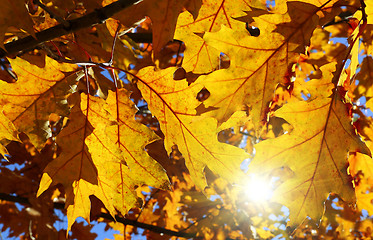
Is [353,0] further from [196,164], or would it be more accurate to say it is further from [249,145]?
[249,145]

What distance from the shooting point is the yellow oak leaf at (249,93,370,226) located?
1186mm

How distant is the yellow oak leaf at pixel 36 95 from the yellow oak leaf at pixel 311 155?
87 cm

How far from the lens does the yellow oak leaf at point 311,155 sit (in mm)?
1186

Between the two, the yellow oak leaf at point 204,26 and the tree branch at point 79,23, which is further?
the yellow oak leaf at point 204,26

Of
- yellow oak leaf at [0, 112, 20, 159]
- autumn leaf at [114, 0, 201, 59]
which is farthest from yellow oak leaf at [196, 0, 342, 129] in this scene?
yellow oak leaf at [0, 112, 20, 159]

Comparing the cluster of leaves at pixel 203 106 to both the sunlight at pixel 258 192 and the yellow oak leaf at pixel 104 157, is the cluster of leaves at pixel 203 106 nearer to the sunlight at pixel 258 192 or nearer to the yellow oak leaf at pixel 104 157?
the yellow oak leaf at pixel 104 157

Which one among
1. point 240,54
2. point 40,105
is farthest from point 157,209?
point 240,54

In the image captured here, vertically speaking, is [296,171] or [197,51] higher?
[197,51]

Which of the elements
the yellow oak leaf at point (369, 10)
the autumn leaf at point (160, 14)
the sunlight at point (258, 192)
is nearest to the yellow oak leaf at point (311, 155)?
the yellow oak leaf at point (369, 10)

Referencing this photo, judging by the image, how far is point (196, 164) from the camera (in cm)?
134

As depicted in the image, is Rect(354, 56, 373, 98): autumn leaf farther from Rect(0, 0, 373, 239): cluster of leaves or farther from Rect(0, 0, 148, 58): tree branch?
Rect(0, 0, 148, 58): tree branch

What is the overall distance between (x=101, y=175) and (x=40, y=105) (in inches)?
16.3

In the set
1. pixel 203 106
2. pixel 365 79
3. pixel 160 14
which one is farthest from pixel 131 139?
pixel 365 79

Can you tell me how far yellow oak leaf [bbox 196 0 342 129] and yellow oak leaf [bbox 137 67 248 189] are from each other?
0.16 m
